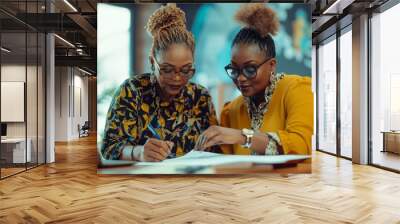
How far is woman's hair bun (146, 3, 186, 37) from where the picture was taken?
684cm

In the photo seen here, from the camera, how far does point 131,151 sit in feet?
22.1

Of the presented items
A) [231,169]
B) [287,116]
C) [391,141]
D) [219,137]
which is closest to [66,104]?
[219,137]

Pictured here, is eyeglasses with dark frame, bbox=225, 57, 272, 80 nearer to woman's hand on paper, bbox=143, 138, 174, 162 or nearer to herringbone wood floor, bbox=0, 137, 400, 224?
woman's hand on paper, bbox=143, 138, 174, 162

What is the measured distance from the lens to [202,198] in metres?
5.16

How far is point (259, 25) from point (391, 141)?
3.56 m

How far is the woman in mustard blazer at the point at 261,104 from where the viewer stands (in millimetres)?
6707

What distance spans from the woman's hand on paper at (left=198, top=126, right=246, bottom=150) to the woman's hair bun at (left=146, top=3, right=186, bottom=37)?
6.23 ft

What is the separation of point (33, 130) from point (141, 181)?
303cm

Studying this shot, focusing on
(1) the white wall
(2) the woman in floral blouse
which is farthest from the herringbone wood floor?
(1) the white wall

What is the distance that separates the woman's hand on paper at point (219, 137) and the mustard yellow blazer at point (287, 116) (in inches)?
3.5

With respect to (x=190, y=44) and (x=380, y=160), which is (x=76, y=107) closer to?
(x=190, y=44)

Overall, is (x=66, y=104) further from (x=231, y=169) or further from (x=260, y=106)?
(x=260, y=106)

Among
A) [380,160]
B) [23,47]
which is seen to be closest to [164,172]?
[23,47]

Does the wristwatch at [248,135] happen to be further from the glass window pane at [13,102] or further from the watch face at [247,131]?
the glass window pane at [13,102]
